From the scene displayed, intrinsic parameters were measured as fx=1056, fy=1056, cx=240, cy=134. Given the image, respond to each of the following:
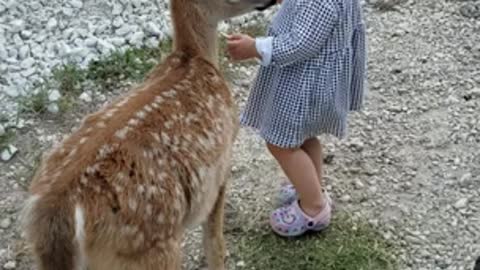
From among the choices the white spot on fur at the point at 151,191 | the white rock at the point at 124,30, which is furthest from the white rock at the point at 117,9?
the white spot on fur at the point at 151,191

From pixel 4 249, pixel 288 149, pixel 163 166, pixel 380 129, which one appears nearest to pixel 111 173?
pixel 163 166

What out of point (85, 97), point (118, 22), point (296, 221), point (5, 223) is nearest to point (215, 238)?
point (296, 221)

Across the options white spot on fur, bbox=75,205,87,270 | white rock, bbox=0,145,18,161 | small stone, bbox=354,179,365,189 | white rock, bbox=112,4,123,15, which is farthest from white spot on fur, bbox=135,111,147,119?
white rock, bbox=112,4,123,15

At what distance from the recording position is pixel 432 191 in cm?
509

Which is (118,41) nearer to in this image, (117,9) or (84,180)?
(117,9)

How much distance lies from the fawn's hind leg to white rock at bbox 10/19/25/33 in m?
2.39

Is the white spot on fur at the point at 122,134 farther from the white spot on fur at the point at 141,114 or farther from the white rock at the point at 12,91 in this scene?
the white rock at the point at 12,91

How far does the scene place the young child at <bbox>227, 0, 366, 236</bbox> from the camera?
418 cm

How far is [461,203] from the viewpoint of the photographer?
4.98 m

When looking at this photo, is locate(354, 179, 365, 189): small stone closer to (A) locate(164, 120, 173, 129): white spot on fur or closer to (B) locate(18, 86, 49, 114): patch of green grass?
(A) locate(164, 120, 173, 129): white spot on fur

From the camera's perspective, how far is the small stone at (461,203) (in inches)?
195

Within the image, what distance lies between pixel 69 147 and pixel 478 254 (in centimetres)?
198

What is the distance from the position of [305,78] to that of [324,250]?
86 centimetres

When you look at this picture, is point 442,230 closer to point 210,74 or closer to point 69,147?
point 210,74
